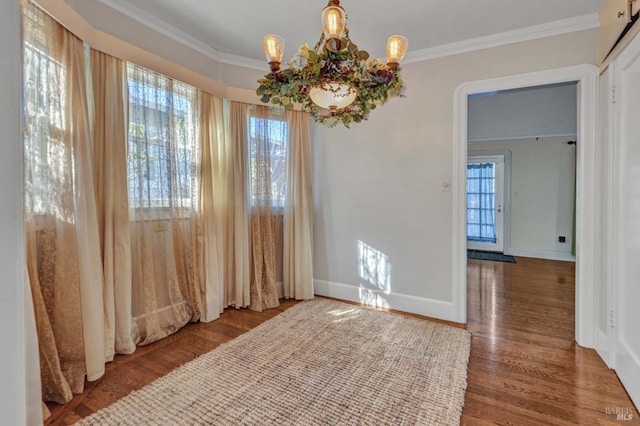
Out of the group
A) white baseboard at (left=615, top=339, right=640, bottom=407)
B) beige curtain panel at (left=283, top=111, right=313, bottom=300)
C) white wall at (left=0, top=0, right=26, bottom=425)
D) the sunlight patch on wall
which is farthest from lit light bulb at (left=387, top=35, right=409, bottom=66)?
white baseboard at (left=615, top=339, right=640, bottom=407)

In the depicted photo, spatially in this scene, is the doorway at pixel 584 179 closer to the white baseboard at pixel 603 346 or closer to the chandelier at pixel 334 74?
the white baseboard at pixel 603 346

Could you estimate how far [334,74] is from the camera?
1.53m

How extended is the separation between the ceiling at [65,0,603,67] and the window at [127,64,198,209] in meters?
0.49

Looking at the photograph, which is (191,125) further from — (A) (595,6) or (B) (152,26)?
(A) (595,6)

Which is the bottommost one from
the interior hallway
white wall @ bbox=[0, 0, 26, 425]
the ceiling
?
the interior hallway

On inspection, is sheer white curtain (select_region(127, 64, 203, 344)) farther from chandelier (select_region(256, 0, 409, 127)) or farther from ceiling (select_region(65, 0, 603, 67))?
chandelier (select_region(256, 0, 409, 127))

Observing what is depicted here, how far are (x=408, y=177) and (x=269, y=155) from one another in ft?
5.07

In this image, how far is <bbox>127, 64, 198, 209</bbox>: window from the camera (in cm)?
233

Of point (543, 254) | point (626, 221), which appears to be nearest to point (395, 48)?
point (626, 221)

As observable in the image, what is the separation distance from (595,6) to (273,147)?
116 inches

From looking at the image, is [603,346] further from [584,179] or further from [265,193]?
[265,193]

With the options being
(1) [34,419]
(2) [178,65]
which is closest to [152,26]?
(2) [178,65]

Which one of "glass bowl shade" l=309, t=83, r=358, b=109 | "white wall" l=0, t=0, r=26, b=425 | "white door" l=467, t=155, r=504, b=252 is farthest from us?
"white door" l=467, t=155, r=504, b=252

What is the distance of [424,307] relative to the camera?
9.94ft
